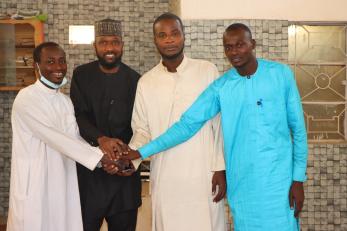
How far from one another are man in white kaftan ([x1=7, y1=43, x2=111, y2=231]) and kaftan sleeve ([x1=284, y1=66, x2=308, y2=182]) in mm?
1054

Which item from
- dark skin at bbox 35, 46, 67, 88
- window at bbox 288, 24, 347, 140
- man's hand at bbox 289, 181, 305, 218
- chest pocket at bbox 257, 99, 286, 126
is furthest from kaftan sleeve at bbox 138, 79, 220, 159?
window at bbox 288, 24, 347, 140

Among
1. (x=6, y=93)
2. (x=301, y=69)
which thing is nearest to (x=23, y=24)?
(x=6, y=93)

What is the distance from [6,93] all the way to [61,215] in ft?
11.6

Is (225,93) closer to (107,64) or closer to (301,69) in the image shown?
(107,64)

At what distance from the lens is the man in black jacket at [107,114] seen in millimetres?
2717

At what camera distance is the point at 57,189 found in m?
2.63

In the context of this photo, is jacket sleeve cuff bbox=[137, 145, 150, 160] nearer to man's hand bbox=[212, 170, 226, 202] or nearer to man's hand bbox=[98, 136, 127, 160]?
man's hand bbox=[98, 136, 127, 160]

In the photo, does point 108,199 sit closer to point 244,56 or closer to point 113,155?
point 113,155

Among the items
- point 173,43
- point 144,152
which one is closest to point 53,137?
point 144,152

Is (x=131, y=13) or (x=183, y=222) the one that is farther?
(x=131, y=13)

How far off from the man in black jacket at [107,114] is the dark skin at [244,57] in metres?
0.75

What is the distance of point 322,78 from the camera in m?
3.61

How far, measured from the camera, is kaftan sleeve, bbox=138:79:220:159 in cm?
239

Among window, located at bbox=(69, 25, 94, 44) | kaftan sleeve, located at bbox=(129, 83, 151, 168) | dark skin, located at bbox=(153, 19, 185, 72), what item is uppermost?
window, located at bbox=(69, 25, 94, 44)
